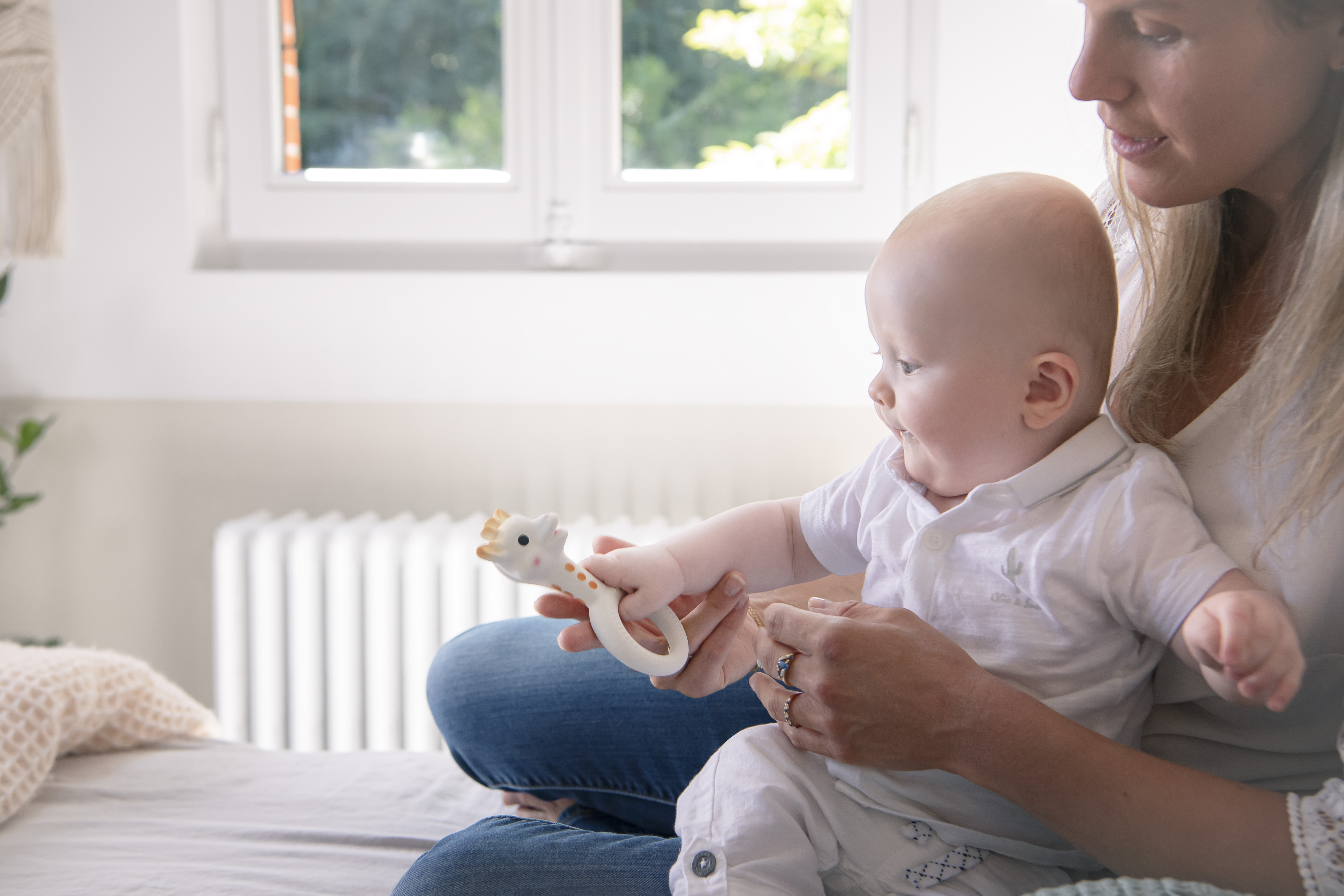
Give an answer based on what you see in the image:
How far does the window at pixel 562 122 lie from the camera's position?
1860 mm

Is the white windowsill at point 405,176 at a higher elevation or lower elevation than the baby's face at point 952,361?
higher

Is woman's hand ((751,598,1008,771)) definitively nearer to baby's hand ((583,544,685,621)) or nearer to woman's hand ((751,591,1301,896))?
woman's hand ((751,591,1301,896))

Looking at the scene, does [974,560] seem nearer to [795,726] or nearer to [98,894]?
[795,726]

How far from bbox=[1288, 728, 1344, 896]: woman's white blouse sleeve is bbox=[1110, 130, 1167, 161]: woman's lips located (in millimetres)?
416

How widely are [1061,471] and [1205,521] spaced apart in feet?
0.36

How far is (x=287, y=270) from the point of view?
1.92m

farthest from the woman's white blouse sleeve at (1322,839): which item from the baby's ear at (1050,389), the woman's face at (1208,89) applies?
the woman's face at (1208,89)

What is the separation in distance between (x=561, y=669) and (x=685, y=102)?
125 cm

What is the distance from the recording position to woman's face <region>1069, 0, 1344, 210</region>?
0.66 m

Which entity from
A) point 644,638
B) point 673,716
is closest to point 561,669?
point 673,716

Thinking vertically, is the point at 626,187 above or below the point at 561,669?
above

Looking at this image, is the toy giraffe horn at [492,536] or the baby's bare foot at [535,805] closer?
the toy giraffe horn at [492,536]

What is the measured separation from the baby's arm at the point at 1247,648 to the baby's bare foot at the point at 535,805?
0.71 metres

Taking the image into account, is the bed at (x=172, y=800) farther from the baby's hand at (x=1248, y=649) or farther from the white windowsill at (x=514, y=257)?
the white windowsill at (x=514, y=257)
